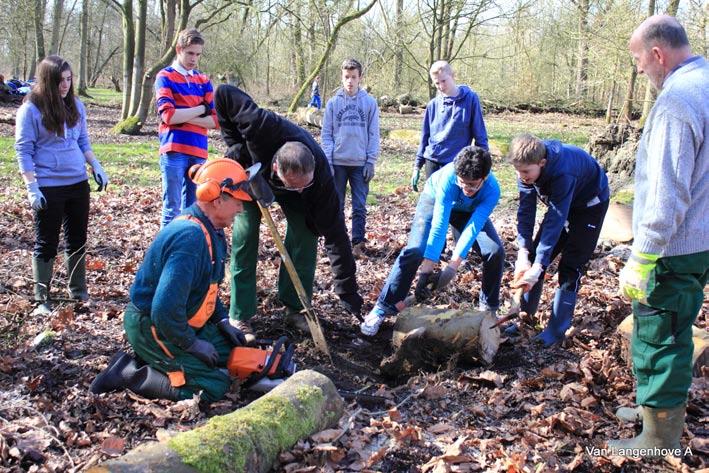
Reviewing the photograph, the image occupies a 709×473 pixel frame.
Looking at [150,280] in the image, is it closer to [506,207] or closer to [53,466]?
[53,466]

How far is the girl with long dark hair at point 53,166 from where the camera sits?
453cm

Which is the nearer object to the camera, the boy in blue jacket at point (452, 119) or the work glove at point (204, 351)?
the work glove at point (204, 351)

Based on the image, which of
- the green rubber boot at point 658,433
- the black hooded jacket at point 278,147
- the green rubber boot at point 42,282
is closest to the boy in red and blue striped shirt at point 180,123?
the green rubber boot at point 42,282

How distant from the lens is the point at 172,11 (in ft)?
55.6

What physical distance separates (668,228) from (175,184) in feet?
14.1

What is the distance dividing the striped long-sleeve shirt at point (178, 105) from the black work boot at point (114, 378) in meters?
2.58

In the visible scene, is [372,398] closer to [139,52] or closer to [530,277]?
[530,277]

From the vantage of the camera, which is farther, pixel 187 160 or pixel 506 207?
pixel 506 207

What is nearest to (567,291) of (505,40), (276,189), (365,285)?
(365,285)

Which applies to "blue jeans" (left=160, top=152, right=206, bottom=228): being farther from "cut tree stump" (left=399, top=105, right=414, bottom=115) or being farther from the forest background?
"cut tree stump" (left=399, top=105, right=414, bottom=115)

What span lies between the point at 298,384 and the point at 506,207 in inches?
240

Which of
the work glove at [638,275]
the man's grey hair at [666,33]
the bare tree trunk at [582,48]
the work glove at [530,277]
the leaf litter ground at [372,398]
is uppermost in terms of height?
the bare tree trunk at [582,48]

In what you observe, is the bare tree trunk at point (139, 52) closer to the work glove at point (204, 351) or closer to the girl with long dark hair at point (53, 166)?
the girl with long dark hair at point (53, 166)

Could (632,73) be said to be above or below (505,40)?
below
